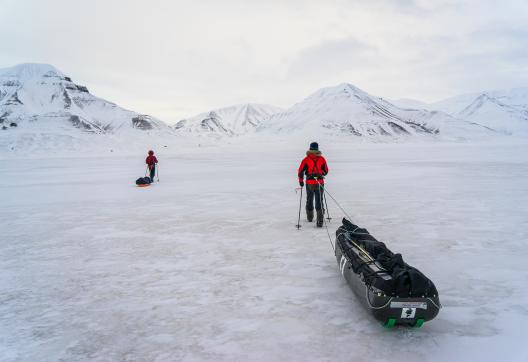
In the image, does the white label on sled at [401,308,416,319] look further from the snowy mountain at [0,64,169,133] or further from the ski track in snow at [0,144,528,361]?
the snowy mountain at [0,64,169,133]

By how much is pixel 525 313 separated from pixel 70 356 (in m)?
5.66

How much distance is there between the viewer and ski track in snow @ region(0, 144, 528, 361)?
4.12 meters

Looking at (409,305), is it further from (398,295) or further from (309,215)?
(309,215)

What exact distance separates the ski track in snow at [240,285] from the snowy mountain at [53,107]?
377 feet

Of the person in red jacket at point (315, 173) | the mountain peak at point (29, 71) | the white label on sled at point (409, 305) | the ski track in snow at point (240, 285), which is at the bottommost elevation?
the ski track in snow at point (240, 285)

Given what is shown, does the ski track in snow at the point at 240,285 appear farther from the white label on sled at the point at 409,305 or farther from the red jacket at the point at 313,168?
the red jacket at the point at 313,168

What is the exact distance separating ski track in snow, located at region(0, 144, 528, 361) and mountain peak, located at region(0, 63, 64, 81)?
20107cm

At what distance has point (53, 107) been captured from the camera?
14475 cm

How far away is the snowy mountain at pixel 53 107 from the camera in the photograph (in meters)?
116

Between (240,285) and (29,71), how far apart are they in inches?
8642

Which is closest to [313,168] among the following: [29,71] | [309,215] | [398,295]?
[309,215]

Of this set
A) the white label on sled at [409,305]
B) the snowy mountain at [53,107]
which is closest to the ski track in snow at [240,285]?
the white label on sled at [409,305]

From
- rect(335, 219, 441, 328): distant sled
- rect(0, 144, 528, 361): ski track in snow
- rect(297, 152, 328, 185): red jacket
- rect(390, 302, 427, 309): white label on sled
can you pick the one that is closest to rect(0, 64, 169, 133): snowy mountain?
rect(0, 144, 528, 361): ski track in snow

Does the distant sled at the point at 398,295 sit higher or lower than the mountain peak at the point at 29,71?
lower
